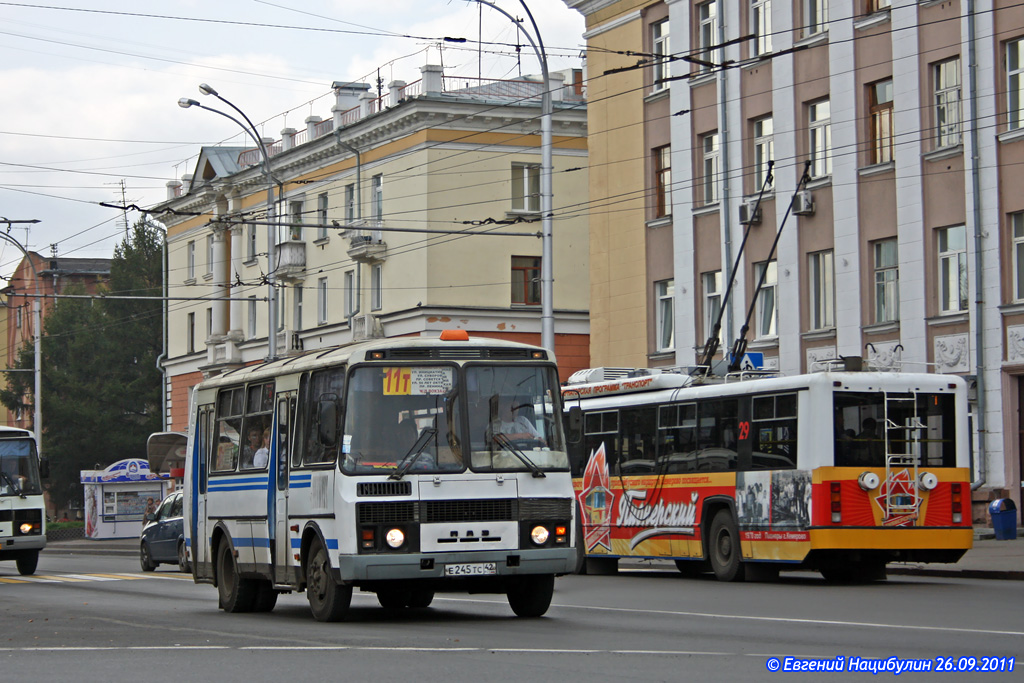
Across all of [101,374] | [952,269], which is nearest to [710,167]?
[952,269]

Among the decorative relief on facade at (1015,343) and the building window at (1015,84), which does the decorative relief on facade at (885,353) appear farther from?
the building window at (1015,84)

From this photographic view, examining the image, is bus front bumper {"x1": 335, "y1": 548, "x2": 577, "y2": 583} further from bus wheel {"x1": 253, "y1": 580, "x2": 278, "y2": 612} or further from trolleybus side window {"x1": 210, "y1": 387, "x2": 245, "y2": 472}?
trolleybus side window {"x1": 210, "y1": 387, "x2": 245, "y2": 472}

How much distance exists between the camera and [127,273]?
87.1m

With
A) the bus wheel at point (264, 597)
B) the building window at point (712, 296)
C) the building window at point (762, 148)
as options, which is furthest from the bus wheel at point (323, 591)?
the building window at point (712, 296)

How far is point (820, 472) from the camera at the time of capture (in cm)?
2023

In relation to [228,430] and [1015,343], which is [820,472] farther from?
[1015,343]

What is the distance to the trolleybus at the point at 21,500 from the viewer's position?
29.2 metres

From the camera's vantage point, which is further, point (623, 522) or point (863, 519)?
point (623, 522)

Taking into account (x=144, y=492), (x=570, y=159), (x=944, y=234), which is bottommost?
(x=144, y=492)

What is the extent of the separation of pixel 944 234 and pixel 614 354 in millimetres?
11510

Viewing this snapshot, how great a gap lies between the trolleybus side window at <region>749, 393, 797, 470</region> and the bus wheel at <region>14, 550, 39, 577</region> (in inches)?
569

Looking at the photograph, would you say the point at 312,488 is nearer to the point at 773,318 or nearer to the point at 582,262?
the point at 773,318

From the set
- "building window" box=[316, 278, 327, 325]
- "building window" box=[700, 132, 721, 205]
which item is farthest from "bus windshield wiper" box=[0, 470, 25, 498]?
"building window" box=[316, 278, 327, 325]

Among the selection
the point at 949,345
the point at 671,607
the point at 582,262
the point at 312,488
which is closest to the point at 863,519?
the point at 671,607
